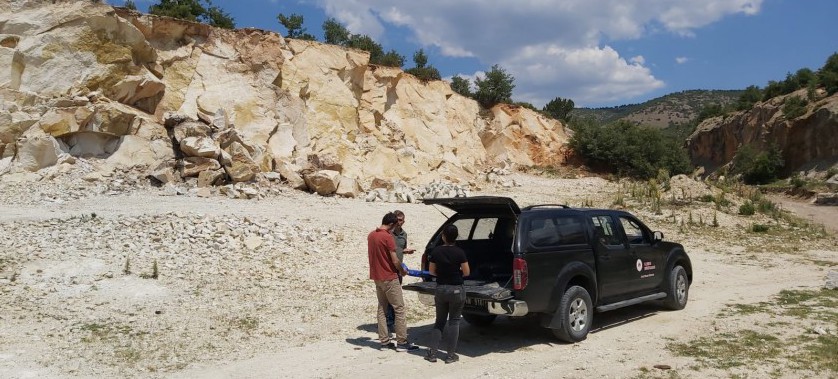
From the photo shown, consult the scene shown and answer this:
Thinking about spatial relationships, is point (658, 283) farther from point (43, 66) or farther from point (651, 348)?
point (43, 66)

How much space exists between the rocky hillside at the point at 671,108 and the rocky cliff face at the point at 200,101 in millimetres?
80861

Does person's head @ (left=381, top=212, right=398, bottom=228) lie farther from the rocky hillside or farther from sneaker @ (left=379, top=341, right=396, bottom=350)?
the rocky hillside

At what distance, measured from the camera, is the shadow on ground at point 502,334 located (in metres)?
7.44

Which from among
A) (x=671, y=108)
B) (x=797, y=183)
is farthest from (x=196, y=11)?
(x=671, y=108)

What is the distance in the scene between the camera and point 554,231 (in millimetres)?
7625

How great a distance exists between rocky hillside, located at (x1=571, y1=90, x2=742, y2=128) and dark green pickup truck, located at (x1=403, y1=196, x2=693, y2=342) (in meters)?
99.8

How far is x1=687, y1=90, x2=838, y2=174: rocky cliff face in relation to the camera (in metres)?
44.2

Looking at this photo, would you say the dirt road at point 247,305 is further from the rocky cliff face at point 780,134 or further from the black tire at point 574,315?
the rocky cliff face at point 780,134

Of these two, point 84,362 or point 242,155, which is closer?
point 84,362

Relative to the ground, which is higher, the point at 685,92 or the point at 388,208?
the point at 685,92

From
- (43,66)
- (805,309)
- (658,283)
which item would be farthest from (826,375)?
(43,66)

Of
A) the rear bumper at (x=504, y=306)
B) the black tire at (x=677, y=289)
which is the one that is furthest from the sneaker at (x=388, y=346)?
the black tire at (x=677, y=289)

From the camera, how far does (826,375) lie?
19.1 ft

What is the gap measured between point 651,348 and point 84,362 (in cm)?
646
